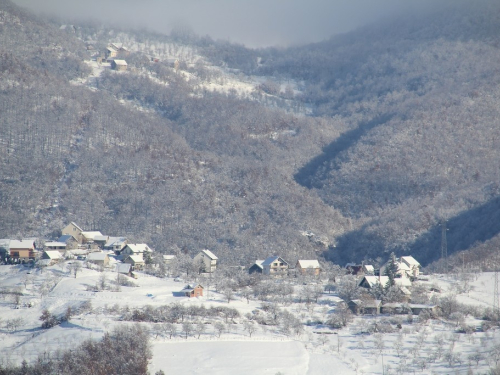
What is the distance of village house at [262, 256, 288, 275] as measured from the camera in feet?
279

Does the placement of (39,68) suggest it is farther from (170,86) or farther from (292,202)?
(292,202)

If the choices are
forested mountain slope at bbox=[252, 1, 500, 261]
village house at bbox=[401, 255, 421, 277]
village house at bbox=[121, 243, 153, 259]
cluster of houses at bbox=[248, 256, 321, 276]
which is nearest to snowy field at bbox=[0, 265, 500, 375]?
village house at bbox=[401, 255, 421, 277]

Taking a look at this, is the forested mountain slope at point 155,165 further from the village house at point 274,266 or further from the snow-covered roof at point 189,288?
the snow-covered roof at point 189,288

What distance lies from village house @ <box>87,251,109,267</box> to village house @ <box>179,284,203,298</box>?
13.5m

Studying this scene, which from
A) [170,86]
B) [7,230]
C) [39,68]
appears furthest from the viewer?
[170,86]

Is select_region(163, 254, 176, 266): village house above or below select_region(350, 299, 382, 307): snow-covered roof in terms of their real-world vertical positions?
above

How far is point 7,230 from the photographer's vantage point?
95.0m

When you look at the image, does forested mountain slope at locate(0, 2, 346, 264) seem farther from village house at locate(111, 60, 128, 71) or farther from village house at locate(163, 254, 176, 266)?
village house at locate(111, 60, 128, 71)

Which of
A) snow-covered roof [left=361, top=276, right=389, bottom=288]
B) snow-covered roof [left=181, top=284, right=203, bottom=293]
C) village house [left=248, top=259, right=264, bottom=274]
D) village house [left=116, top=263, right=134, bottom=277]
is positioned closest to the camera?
snow-covered roof [left=181, top=284, right=203, bottom=293]

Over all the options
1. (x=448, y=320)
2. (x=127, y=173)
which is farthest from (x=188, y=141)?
(x=448, y=320)

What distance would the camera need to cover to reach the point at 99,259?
7919cm

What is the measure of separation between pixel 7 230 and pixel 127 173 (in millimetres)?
22230

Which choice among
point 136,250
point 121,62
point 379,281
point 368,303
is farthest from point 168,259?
point 121,62

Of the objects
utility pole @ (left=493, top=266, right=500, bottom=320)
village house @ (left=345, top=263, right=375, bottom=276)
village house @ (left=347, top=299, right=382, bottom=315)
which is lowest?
village house @ (left=347, top=299, right=382, bottom=315)
